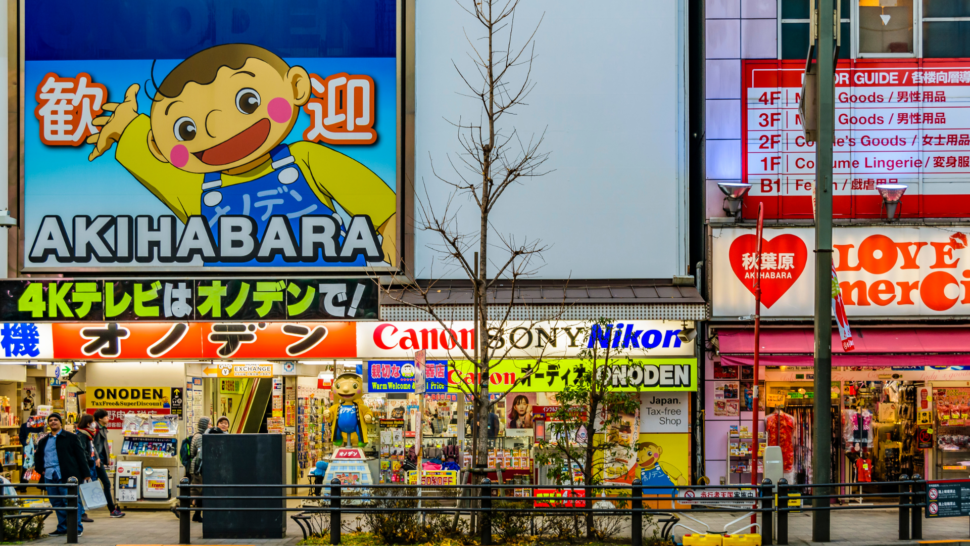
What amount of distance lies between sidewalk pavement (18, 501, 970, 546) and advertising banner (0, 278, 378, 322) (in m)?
3.61

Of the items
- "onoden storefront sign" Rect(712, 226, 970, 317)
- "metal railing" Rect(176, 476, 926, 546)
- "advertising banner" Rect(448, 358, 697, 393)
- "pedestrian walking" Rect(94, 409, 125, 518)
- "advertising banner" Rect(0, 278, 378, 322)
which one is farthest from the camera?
"advertising banner" Rect(448, 358, 697, 393)

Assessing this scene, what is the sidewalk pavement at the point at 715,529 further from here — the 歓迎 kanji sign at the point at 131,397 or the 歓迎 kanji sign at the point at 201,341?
the 歓迎 kanji sign at the point at 201,341

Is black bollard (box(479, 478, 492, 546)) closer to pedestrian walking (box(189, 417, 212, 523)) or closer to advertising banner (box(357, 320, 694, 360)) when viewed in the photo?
advertising banner (box(357, 320, 694, 360))

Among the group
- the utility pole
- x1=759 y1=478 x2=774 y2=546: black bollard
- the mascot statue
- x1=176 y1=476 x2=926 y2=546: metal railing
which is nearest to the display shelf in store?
the mascot statue

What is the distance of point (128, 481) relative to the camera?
55.5 feet

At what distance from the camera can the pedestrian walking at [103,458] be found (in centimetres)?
1565

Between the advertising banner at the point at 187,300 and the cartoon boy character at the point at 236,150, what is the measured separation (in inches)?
73.0

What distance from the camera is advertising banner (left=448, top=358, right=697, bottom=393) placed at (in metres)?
16.8

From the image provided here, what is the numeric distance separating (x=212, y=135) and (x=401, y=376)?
612 cm

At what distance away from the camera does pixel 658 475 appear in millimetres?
14977

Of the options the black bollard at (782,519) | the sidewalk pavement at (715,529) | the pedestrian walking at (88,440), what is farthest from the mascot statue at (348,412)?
the black bollard at (782,519)

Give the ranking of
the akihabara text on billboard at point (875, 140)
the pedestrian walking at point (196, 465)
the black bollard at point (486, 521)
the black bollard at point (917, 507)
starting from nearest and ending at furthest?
the black bollard at point (486, 521)
the black bollard at point (917, 507)
the pedestrian walking at point (196, 465)
the akihabara text on billboard at point (875, 140)

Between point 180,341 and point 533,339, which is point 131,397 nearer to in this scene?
point 180,341

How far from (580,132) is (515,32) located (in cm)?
237
